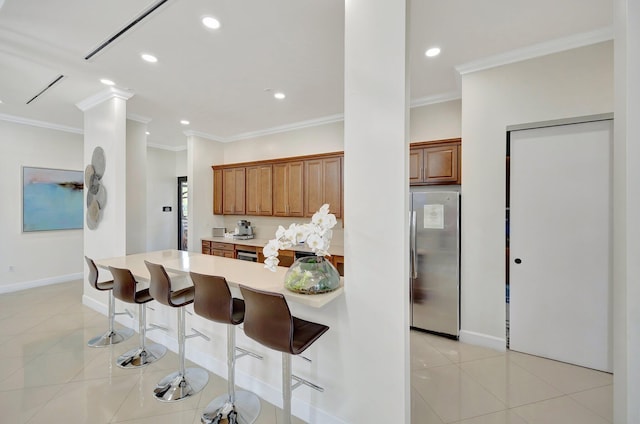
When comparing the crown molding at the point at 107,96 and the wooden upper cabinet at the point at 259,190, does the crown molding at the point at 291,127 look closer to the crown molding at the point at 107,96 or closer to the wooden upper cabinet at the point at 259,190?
the wooden upper cabinet at the point at 259,190

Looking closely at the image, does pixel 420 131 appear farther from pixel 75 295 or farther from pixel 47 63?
pixel 75 295

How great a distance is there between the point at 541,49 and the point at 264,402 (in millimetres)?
3924

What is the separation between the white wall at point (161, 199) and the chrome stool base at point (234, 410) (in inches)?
208

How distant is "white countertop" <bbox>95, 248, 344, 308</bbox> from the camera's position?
1.55 metres

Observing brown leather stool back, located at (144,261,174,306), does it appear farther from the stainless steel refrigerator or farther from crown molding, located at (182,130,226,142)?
crown molding, located at (182,130,226,142)

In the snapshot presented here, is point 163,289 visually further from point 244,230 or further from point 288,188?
point 244,230

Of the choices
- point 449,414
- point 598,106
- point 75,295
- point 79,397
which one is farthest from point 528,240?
point 75,295

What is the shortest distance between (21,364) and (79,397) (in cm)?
101

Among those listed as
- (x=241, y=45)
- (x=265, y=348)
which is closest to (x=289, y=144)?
(x=241, y=45)

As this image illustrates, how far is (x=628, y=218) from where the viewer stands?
116cm

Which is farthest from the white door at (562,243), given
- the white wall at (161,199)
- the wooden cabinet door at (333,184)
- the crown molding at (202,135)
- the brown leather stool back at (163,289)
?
the white wall at (161,199)

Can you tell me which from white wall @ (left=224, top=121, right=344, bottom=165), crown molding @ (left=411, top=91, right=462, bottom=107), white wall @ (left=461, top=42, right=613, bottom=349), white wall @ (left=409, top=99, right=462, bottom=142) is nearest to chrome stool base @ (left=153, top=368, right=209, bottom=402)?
white wall @ (left=461, top=42, right=613, bottom=349)

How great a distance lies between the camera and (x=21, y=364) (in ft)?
8.25

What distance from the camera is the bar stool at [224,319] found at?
174cm
